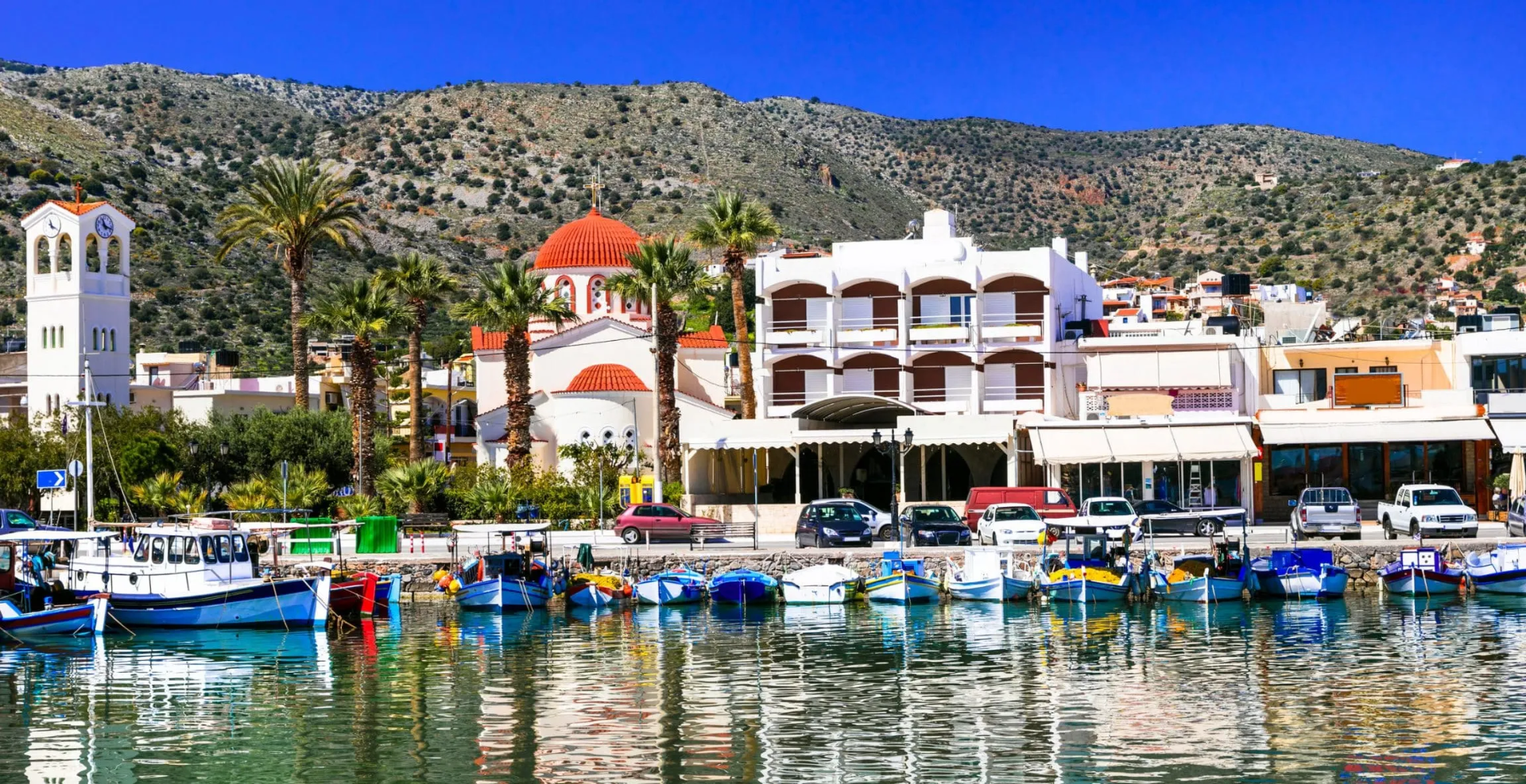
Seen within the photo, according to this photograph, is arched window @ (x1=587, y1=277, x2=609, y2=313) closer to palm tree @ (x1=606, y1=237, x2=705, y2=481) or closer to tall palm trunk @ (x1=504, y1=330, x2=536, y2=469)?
palm tree @ (x1=606, y1=237, x2=705, y2=481)

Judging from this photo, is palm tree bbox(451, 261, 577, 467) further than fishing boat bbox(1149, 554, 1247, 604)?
Yes

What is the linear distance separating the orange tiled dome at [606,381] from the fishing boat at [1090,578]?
86.1 feet

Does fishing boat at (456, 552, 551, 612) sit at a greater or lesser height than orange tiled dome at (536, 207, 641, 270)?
lesser

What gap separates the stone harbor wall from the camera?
141 feet

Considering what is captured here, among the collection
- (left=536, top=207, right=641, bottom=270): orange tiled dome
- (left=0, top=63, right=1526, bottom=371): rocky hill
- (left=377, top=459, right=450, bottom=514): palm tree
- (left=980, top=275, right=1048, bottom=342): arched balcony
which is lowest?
(left=377, top=459, right=450, bottom=514): palm tree

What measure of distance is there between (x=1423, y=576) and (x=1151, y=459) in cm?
1192

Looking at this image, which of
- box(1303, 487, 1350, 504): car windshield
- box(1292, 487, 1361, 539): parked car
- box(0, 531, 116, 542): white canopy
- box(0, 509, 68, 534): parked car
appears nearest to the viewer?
box(0, 531, 116, 542): white canopy

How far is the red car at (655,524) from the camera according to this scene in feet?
162

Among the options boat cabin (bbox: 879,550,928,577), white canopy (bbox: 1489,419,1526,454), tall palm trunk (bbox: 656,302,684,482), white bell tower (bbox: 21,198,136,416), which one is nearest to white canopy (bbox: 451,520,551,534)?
tall palm trunk (bbox: 656,302,684,482)

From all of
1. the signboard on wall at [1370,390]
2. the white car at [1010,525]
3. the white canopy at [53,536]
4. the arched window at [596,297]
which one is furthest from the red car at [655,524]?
the signboard on wall at [1370,390]

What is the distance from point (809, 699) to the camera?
26.5 metres

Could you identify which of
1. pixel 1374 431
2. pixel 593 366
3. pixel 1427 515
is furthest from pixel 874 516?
pixel 593 366

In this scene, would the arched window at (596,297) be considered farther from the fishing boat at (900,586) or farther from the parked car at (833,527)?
the fishing boat at (900,586)

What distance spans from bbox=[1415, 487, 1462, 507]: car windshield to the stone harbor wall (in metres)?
2.23
